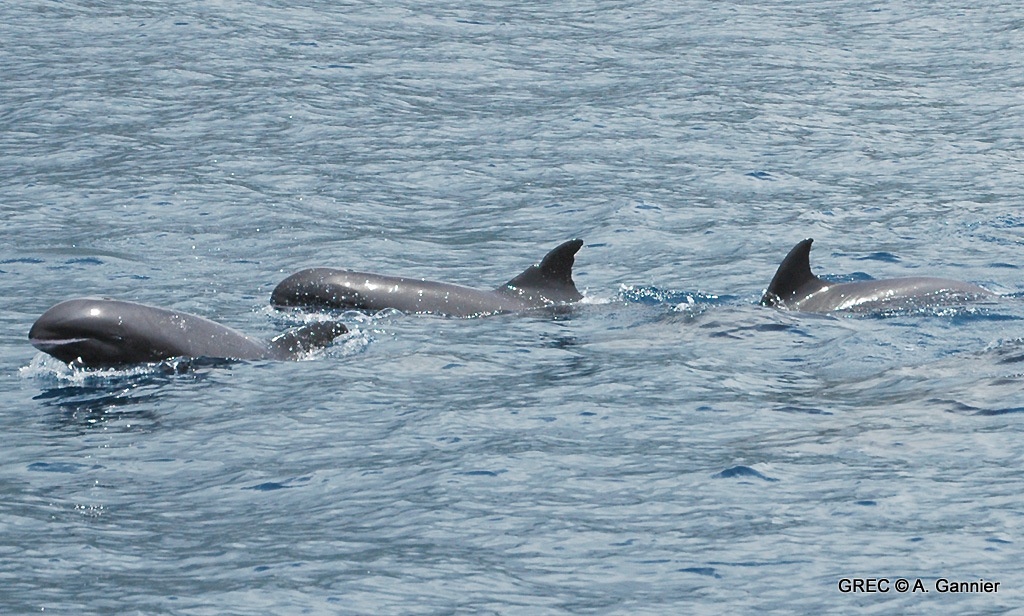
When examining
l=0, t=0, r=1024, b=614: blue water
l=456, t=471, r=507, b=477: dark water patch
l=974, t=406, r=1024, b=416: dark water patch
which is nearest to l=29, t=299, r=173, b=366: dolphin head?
l=0, t=0, r=1024, b=614: blue water

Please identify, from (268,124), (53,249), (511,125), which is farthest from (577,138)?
(53,249)

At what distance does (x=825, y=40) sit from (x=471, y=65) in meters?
8.04


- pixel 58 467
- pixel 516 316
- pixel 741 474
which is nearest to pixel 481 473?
pixel 741 474

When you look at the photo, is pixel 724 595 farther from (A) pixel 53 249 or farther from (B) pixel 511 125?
(B) pixel 511 125

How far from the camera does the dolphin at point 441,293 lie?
707 inches

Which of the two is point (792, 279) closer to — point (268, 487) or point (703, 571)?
point (268, 487)

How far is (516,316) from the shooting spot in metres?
17.8

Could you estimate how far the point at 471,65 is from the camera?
32469mm

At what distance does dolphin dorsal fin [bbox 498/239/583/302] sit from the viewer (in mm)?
18188

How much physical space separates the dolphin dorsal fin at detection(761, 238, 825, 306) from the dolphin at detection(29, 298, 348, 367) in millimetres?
4950

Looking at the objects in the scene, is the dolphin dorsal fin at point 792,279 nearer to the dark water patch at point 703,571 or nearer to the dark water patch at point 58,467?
the dark water patch at point 703,571

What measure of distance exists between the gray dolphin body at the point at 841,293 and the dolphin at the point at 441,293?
2278 millimetres

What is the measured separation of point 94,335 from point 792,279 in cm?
740

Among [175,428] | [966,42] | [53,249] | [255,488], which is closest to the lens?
[255,488]
